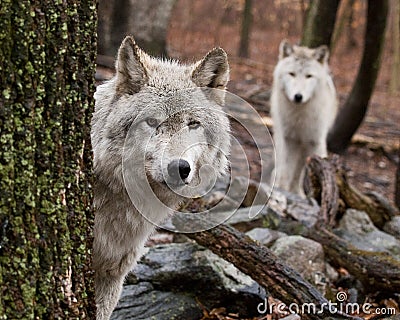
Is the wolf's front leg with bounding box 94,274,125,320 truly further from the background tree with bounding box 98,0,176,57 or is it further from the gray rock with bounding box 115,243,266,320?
the background tree with bounding box 98,0,176,57

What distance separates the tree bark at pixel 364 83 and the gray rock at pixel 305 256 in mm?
5505

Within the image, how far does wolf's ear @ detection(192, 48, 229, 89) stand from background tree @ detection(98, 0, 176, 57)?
9156mm

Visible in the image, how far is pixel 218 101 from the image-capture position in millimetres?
3537

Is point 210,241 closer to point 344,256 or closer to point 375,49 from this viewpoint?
point 344,256

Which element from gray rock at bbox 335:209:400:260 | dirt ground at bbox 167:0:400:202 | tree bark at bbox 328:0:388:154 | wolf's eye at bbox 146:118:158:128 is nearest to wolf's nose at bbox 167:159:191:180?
wolf's eye at bbox 146:118:158:128

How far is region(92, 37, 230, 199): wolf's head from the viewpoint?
308 cm

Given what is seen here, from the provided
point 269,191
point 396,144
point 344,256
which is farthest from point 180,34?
point 344,256

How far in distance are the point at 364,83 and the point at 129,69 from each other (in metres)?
7.75

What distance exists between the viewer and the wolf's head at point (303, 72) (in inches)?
335

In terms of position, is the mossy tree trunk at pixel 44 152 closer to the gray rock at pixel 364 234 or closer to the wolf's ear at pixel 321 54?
the gray rock at pixel 364 234

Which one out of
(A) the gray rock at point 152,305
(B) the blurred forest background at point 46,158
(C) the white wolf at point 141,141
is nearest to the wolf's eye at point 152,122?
(C) the white wolf at point 141,141

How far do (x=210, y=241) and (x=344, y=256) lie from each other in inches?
56.0

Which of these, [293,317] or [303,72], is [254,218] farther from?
[303,72]

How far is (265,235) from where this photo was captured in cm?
525
